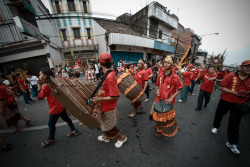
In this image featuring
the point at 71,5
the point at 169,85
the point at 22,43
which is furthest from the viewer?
the point at 71,5

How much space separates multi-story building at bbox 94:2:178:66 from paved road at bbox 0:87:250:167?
9.35 meters

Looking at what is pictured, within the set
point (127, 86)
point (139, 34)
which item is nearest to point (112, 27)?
point (139, 34)

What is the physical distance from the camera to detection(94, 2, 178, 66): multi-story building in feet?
35.1

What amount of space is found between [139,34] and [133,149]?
15.7 metres

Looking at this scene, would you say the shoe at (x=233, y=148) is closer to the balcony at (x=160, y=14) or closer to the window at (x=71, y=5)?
the balcony at (x=160, y=14)

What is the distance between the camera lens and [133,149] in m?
2.19

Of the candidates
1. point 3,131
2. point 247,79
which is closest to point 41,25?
point 3,131

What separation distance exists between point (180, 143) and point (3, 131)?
549cm

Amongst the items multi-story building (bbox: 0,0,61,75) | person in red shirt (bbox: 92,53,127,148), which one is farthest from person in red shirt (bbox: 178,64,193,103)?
multi-story building (bbox: 0,0,61,75)

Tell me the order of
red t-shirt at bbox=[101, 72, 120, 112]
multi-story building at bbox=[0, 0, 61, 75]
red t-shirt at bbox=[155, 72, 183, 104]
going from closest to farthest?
red t-shirt at bbox=[101, 72, 120, 112] → red t-shirt at bbox=[155, 72, 183, 104] → multi-story building at bbox=[0, 0, 61, 75]

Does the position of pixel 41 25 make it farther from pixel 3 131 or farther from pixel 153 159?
pixel 153 159

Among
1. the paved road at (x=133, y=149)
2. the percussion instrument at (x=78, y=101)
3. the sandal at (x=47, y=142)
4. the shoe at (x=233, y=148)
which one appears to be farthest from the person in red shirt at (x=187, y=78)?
the sandal at (x=47, y=142)

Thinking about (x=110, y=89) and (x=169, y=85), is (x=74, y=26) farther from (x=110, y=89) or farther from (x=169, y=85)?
(x=169, y=85)

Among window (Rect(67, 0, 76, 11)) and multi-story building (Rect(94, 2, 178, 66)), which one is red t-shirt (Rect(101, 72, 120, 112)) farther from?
window (Rect(67, 0, 76, 11))
